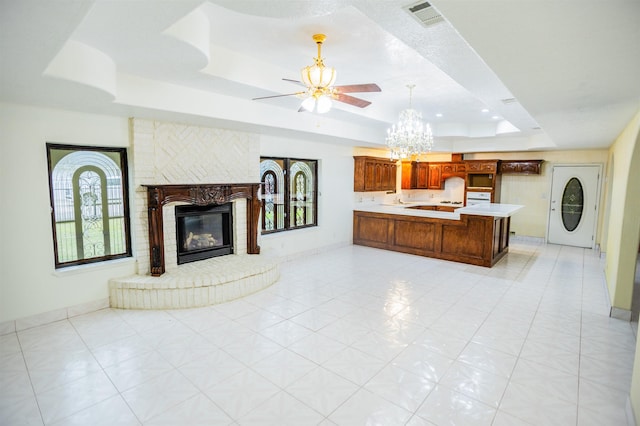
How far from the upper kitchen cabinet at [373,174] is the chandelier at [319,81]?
470 cm

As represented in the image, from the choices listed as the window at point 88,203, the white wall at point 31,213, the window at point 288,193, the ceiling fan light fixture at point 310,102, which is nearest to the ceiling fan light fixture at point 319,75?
the ceiling fan light fixture at point 310,102

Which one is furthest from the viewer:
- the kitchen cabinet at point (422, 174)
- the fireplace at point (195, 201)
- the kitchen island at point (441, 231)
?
the kitchen cabinet at point (422, 174)

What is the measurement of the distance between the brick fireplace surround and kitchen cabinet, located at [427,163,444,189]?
622 cm

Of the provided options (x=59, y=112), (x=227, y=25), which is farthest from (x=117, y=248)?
(x=227, y=25)

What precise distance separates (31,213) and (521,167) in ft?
31.7

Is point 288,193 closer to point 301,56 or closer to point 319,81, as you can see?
point 301,56

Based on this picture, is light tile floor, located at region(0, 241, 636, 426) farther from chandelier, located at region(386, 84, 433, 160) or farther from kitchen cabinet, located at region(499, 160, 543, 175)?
kitchen cabinet, located at region(499, 160, 543, 175)

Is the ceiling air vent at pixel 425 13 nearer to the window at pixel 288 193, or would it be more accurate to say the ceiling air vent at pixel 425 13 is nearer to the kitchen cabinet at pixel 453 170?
the window at pixel 288 193

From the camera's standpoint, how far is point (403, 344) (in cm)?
321

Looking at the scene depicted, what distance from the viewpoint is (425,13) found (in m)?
1.80

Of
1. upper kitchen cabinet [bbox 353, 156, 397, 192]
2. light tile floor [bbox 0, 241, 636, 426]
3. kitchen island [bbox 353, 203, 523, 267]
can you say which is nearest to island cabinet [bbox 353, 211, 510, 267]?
kitchen island [bbox 353, 203, 523, 267]

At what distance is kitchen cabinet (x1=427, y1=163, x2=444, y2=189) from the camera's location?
959 cm

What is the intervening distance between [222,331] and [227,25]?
3.00 meters

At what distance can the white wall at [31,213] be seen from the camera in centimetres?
334
